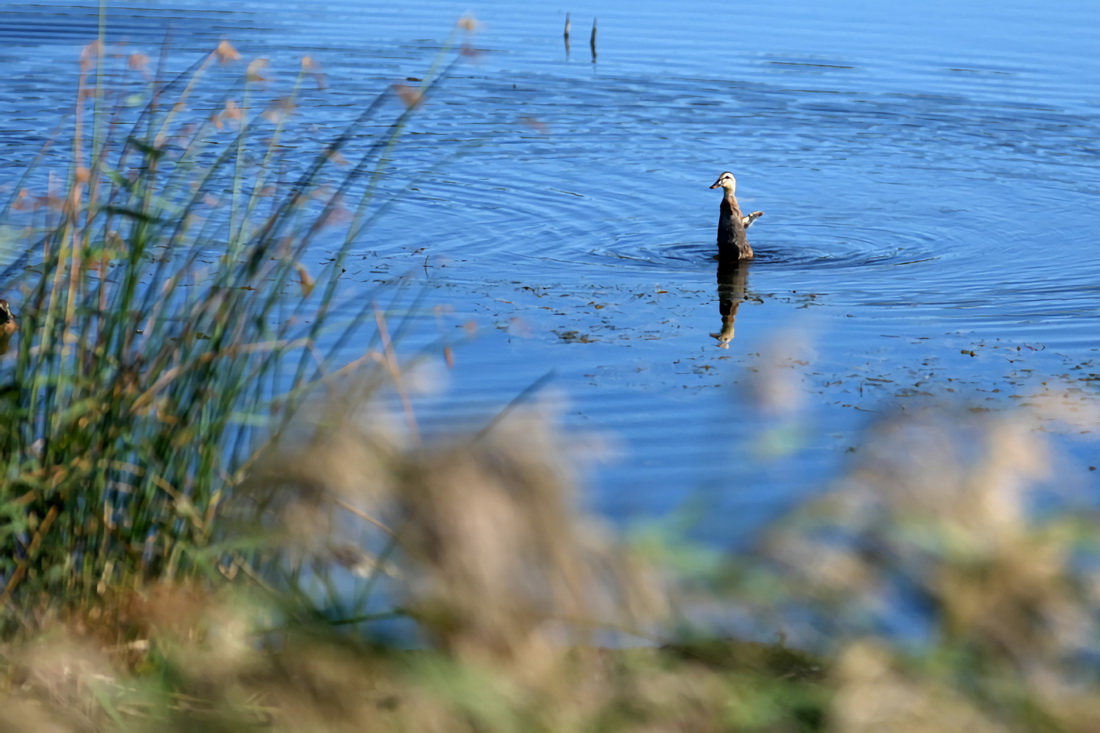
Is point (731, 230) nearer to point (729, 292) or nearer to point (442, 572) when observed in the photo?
point (729, 292)

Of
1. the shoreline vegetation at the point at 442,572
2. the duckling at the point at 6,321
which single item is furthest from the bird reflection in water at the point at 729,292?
the shoreline vegetation at the point at 442,572

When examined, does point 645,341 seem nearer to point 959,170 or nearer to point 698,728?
point 698,728

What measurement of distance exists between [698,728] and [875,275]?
7.54m

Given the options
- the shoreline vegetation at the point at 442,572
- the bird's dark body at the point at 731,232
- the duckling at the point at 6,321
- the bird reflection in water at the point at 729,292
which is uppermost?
the shoreline vegetation at the point at 442,572

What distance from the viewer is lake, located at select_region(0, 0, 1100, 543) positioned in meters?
6.38

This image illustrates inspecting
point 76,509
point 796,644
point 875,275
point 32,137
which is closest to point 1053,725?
point 796,644

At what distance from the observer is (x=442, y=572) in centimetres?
216

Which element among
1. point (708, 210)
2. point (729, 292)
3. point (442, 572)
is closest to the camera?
point (442, 572)

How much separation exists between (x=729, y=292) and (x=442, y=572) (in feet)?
23.2

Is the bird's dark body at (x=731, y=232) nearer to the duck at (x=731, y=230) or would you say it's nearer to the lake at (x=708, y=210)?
the duck at (x=731, y=230)

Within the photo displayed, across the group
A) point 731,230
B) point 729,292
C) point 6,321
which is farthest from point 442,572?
point 731,230

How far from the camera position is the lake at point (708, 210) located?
638cm

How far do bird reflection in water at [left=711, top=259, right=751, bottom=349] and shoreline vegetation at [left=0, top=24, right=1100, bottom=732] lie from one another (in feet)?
14.7

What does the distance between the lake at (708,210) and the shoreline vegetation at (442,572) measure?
0.85ft
